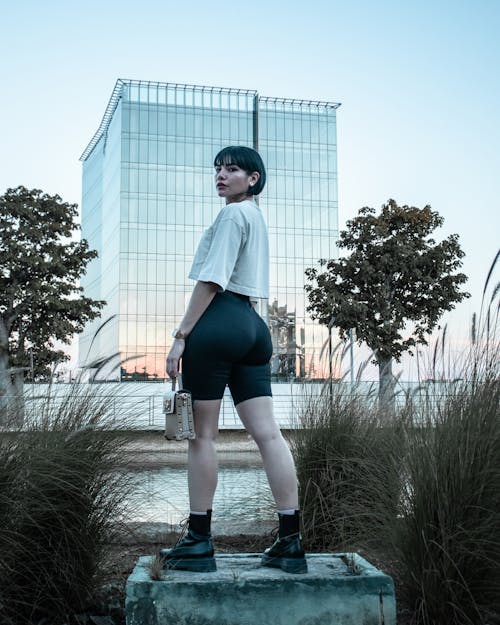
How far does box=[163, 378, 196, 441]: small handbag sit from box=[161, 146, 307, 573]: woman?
0.07 m

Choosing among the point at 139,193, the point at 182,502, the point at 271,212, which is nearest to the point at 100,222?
the point at 139,193

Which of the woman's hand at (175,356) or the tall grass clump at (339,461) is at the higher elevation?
the woman's hand at (175,356)

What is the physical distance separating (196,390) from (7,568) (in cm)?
78

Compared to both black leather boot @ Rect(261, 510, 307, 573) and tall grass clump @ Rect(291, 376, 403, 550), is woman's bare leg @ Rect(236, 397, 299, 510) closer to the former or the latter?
black leather boot @ Rect(261, 510, 307, 573)

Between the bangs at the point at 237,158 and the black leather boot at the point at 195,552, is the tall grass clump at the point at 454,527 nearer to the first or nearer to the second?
the black leather boot at the point at 195,552

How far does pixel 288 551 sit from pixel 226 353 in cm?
65

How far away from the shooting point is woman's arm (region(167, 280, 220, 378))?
95.0 inches

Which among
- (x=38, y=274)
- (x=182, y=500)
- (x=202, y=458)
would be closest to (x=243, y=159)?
(x=202, y=458)

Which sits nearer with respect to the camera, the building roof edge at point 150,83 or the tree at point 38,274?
the tree at point 38,274

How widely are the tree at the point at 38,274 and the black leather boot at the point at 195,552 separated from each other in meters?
18.4

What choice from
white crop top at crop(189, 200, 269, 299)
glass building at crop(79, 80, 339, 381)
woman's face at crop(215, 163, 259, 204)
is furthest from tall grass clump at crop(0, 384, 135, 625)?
glass building at crop(79, 80, 339, 381)

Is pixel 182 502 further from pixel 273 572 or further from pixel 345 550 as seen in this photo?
pixel 273 572

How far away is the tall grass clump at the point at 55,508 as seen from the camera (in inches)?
88.3

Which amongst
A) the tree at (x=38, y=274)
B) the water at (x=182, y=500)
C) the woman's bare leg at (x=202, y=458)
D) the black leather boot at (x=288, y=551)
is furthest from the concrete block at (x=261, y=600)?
the tree at (x=38, y=274)
